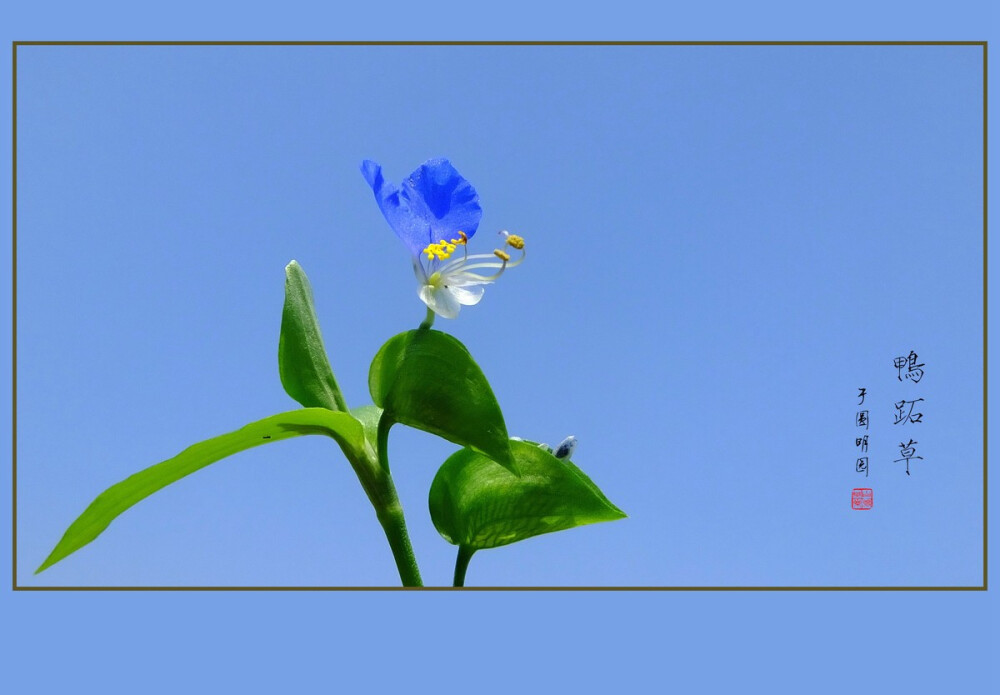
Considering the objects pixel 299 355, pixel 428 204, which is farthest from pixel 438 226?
pixel 299 355

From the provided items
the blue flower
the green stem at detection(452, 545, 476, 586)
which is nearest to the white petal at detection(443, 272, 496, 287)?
the blue flower

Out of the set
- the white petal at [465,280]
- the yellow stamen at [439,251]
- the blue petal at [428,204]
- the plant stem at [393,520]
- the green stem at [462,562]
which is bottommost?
the green stem at [462,562]

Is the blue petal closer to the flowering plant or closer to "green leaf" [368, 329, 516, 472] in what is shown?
the flowering plant

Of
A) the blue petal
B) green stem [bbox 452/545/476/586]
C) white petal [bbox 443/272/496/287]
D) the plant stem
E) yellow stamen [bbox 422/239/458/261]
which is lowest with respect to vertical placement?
green stem [bbox 452/545/476/586]

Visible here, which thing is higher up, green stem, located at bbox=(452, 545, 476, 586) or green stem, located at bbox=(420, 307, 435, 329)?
green stem, located at bbox=(420, 307, 435, 329)

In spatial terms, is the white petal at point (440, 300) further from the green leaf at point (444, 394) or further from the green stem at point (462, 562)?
the green stem at point (462, 562)

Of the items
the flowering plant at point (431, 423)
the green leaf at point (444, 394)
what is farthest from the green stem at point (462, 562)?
the green leaf at point (444, 394)

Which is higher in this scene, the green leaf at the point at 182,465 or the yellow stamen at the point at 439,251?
the yellow stamen at the point at 439,251
